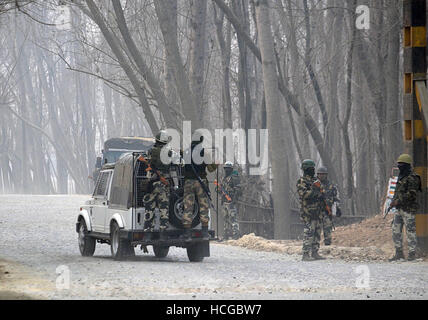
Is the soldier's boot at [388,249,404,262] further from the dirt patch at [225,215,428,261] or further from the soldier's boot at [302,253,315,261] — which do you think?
the soldier's boot at [302,253,315,261]

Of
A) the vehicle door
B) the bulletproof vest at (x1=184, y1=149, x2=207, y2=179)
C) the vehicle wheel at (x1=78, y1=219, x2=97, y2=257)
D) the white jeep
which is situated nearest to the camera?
the white jeep

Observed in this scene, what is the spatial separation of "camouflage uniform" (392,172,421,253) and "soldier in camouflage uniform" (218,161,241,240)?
289 inches

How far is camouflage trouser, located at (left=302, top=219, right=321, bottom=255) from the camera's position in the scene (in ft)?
53.7

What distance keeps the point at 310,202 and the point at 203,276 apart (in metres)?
4.01

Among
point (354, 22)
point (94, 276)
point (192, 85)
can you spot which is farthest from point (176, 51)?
point (94, 276)

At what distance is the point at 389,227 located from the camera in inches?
773

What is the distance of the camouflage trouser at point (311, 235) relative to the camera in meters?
16.4

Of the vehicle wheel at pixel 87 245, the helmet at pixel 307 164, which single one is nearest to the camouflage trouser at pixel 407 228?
the helmet at pixel 307 164

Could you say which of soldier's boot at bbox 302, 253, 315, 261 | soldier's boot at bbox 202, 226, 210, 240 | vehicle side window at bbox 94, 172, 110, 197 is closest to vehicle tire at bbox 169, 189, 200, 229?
soldier's boot at bbox 202, 226, 210, 240

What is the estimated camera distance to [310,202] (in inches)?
641

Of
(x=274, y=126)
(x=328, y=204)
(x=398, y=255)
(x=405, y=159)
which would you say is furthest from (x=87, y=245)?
(x=274, y=126)

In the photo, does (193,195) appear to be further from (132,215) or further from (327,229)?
(327,229)

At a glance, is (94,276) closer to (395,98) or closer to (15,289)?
(15,289)

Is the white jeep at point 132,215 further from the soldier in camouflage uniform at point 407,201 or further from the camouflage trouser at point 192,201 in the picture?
the soldier in camouflage uniform at point 407,201
